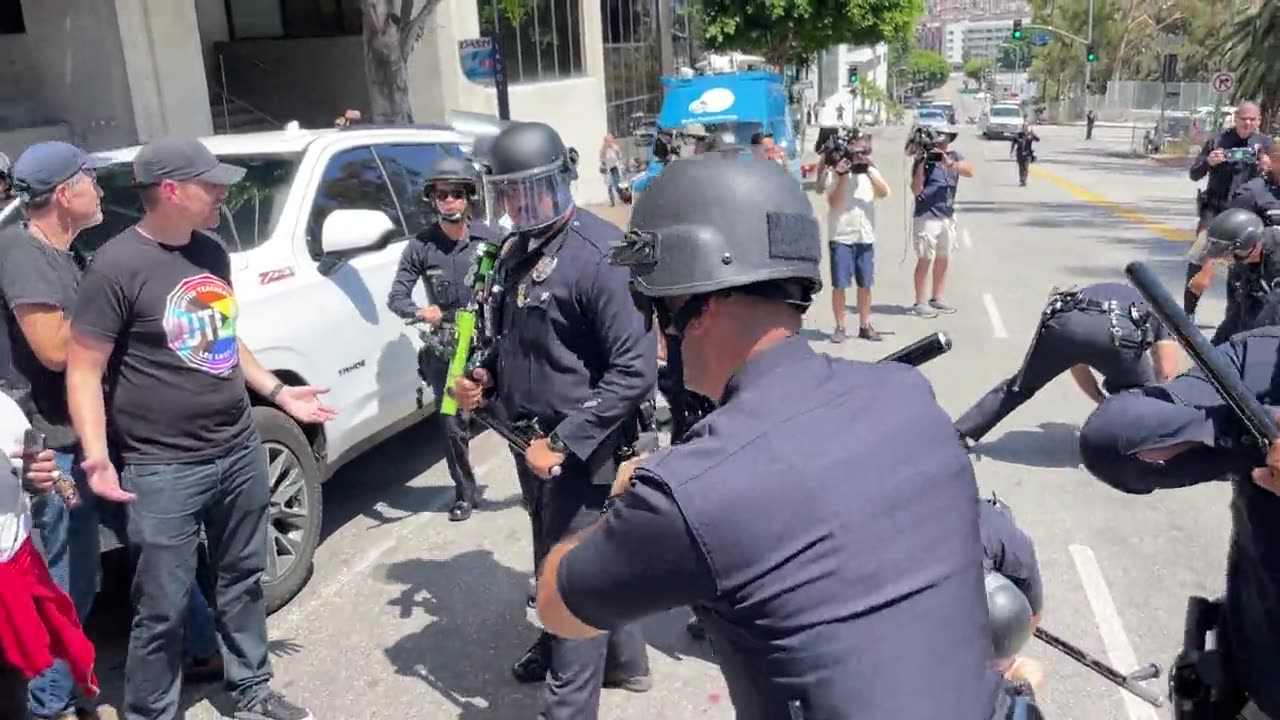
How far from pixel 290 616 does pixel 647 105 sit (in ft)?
88.6

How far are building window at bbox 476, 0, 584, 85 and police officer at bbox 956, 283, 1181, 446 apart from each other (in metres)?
14.5

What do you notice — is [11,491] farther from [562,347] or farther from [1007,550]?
[1007,550]

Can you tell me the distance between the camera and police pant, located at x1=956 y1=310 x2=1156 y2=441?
5.33 metres

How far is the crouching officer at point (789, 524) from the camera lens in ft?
4.66

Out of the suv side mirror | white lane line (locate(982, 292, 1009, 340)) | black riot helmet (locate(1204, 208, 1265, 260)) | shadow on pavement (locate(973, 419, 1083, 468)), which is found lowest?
white lane line (locate(982, 292, 1009, 340))

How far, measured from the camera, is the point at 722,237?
1.65m

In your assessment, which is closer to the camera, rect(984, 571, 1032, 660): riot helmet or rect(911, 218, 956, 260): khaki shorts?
rect(984, 571, 1032, 660): riot helmet

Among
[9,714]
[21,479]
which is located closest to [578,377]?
[21,479]

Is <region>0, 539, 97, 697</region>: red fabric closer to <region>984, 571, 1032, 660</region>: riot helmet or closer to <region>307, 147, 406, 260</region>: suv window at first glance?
<region>307, 147, 406, 260</region>: suv window

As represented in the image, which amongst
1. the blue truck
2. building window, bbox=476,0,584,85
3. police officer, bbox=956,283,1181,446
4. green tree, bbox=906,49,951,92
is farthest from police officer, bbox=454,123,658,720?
green tree, bbox=906,49,951,92

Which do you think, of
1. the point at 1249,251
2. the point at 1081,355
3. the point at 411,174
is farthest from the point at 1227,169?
the point at 411,174

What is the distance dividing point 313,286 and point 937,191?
647 centimetres

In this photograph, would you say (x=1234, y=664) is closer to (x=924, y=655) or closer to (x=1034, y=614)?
(x=1034, y=614)

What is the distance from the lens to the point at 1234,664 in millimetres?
2143
